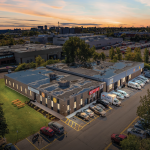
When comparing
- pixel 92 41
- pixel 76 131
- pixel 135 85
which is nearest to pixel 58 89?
pixel 76 131

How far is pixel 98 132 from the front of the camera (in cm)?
2830

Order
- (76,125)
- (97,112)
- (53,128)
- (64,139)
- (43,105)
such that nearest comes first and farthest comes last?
(64,139) → (53,128) → (76,125) → (97,112) → (43,105)

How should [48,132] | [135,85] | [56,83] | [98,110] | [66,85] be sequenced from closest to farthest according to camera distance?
[48,132] < [98,110] < [66,85] < [56,83] < [135,85]

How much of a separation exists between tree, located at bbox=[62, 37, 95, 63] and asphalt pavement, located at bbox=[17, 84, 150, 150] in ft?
112

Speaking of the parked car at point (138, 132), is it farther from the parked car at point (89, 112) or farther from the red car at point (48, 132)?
the red car at point (48, 132)

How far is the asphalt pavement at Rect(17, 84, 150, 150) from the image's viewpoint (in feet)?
81.7

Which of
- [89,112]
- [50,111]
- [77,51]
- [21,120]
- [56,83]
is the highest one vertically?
[77,51]

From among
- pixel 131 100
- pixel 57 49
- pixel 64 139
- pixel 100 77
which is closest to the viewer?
pixel 64 139

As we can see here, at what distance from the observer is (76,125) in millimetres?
30375

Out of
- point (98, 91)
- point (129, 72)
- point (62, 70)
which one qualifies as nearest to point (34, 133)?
point (98, 91)

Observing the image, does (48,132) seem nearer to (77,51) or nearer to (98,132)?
(98,132)

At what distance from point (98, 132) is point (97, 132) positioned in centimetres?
19

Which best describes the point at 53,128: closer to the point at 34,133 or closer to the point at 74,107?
the point at 34,133

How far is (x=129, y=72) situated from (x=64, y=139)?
3853 cm
